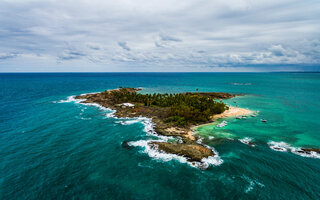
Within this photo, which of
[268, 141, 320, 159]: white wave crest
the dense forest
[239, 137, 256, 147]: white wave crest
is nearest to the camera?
[268, 141, 320, 159]: white wave crest

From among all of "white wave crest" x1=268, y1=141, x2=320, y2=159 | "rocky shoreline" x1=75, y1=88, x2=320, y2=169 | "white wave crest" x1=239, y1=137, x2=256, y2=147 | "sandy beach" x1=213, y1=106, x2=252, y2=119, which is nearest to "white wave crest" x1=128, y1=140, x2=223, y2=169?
"rocky shoreline" x1=75, y1=88, x2=320, y2=169

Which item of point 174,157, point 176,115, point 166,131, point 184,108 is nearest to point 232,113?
point 184,108

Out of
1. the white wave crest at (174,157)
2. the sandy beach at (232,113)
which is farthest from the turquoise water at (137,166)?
the sandy beach at (232,113)

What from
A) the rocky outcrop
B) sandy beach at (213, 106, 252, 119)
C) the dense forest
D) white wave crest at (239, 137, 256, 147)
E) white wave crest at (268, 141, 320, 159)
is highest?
the dense forest

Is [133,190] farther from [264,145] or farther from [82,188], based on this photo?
[264,145]

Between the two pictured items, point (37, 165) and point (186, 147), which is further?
point (186, 147)

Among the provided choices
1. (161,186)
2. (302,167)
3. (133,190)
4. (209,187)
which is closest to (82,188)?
(133,190)

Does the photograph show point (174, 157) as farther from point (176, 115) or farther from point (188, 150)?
point (176, 115)

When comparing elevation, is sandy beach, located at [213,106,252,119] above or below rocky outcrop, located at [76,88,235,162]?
below

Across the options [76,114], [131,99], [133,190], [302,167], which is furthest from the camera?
[131,99]

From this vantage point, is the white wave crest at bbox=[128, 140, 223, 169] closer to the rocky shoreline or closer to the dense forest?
the rocky shoreline

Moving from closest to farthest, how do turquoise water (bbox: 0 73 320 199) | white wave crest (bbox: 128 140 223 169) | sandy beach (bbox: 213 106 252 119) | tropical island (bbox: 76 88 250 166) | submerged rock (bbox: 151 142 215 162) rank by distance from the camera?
1. turquoise water (bbox: 0 73 320 199)
2. white wave crest (bbox: 128 140 223 169)
3. submerged rock (bbox: 151 142 215 162)
4. tropical island (bbox: 76 88 250 166)
5. sandy beach (bbox: 213 106 252 119)
